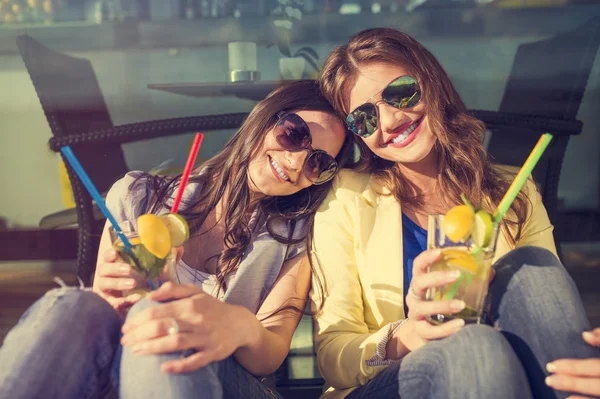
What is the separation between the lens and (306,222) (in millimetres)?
1837

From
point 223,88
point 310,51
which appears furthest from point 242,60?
point 310,51

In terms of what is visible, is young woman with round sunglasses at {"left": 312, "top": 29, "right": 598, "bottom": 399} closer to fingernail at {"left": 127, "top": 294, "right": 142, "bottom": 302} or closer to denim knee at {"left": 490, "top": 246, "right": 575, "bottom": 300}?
denim knee at {"left": 490, "top": 246, "right": 575, "bottom": 300}

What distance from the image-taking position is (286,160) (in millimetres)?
1737

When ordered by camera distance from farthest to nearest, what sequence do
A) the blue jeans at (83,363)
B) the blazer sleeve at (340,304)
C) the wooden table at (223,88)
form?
the wooden table at (223,88) < the blazer sleeve at (340,304) < the blue jeans at (83,363)

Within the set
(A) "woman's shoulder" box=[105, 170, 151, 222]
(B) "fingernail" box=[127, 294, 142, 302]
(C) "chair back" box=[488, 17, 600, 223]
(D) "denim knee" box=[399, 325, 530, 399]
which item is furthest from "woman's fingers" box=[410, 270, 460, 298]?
(C) "chair back" box=[488, 17, 600, 223]

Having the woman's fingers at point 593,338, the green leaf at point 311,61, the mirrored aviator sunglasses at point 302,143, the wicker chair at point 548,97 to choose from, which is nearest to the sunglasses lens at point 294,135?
the mirrored aviator sunglasses at point 302,143

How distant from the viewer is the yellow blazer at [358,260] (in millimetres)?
1681

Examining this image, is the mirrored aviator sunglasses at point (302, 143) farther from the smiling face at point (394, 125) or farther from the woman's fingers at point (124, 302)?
the woman's fingers at point (124, 302)

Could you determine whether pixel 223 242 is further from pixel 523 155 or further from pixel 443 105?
pixel 523 155

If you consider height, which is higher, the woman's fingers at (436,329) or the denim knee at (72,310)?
the denim knee at (72,310)

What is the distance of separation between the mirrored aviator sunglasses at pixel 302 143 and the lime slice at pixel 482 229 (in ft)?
1.89

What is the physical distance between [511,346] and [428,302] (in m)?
0.20

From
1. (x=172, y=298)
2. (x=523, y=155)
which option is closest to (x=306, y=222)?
(x=172, y=298)

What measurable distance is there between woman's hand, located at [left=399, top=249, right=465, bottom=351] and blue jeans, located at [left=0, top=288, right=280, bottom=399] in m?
0.39
